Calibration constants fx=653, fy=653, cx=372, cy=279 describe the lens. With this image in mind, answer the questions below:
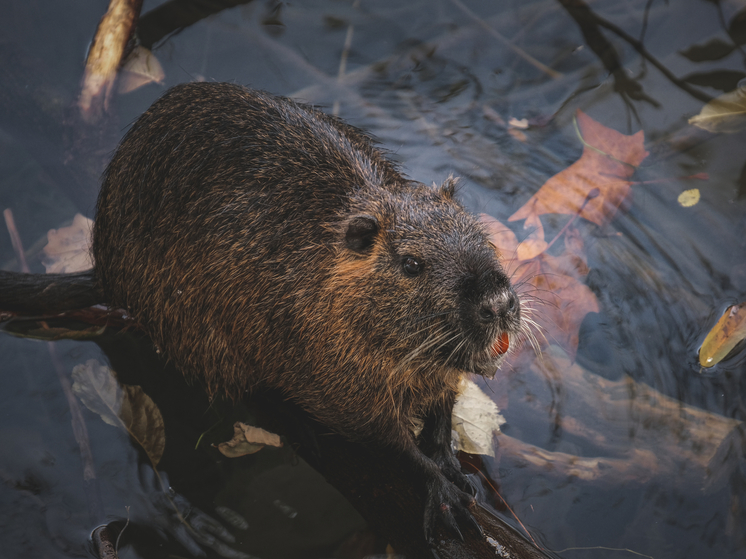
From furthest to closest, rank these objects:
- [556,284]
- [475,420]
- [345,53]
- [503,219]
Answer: [345,53] < [503,219] < [556,284] < [475,420]

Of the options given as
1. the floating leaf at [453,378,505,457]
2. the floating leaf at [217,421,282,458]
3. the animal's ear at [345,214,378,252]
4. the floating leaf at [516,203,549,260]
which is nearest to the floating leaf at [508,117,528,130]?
the floating leaf at [516,203,549,260]

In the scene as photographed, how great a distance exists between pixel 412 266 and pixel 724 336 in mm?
2301

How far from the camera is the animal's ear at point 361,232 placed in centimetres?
279

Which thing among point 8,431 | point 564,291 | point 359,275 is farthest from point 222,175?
point 564,291

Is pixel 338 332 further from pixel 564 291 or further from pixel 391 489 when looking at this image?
pixel 564 291

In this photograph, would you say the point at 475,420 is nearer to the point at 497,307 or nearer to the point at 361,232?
the point at 497,307

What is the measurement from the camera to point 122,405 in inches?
147

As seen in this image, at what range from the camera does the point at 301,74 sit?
17.0 feet

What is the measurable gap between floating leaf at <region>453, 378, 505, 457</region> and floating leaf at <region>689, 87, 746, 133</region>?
2.78 m

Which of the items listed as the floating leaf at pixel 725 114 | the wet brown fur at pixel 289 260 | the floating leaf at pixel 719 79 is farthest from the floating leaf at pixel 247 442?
the floating leaf at pixel 719 79

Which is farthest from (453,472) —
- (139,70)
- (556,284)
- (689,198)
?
(139,70)

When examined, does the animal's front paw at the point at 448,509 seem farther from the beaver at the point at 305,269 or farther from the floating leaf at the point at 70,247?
the floating leaf at the point at 70,247

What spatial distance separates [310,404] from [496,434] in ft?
3.43

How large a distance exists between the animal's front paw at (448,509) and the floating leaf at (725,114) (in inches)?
137
